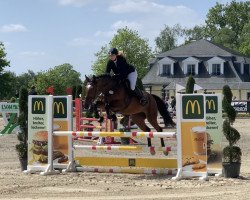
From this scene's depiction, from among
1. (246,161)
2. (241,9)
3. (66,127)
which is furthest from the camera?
(241,9)

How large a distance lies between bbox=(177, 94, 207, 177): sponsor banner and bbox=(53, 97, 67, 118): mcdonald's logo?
9.07 feet

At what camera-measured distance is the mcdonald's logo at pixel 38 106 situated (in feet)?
42.7

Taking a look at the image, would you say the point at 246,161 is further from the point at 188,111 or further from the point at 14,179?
the point at 14,179

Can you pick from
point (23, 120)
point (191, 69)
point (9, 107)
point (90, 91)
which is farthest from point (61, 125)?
point (191, 69)

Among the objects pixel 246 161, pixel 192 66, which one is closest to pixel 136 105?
pixel 246 161

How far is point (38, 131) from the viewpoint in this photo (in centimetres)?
1302

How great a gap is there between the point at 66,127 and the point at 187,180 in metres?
3.05

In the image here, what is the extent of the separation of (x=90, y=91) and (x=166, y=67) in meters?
62.8

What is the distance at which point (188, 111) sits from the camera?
11555 millimetres

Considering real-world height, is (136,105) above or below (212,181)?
above

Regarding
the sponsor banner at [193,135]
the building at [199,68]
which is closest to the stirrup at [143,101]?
the sponsor banner at [193,135]

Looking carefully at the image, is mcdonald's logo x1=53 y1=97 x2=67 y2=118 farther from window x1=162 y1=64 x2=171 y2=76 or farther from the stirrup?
window x1=162 y1=64 x2=171 y2=76

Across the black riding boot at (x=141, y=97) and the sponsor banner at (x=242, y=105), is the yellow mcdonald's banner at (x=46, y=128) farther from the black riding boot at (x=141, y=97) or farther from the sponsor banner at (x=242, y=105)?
the sponsor banner at (x=242, y=105)

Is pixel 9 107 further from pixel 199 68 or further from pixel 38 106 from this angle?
pixel 199 68
